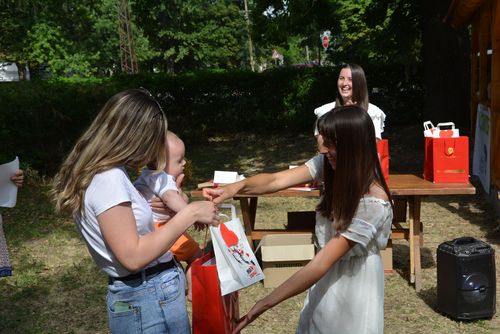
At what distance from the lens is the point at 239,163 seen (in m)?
13.8

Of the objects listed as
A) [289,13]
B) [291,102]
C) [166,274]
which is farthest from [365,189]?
[291,102]

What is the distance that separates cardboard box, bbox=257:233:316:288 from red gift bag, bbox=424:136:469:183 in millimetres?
1359

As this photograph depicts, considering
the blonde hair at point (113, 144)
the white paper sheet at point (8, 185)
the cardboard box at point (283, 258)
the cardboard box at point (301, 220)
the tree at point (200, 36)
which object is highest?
the tree at point (200, 36)

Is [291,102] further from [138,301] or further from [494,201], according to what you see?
[138,301]

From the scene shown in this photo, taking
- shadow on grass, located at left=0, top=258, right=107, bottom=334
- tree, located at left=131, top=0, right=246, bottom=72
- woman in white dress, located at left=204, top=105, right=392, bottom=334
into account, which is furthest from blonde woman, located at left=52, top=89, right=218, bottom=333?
tree, located at left=131, top=0, right=246, bottom=72

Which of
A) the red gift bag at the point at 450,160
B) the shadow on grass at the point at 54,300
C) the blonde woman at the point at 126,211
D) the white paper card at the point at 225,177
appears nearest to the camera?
the blonde woman at the point at 126,211

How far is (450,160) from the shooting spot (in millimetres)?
5418

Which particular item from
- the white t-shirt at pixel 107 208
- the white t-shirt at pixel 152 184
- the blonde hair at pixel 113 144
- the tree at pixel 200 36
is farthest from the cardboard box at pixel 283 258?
the tree at pixel 200 36

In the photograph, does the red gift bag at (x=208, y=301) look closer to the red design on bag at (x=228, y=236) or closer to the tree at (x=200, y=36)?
the red design on bag at (x=228, y=236)

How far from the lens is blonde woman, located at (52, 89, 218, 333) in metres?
2.07

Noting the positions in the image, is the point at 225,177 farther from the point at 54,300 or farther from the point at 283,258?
the point at 54,300

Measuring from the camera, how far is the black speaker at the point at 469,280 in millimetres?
4824

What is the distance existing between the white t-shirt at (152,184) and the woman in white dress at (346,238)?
0.83m

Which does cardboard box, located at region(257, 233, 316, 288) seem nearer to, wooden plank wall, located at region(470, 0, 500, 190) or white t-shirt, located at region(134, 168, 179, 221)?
white t-shirt, located at region(134, 168, 179, 221)
